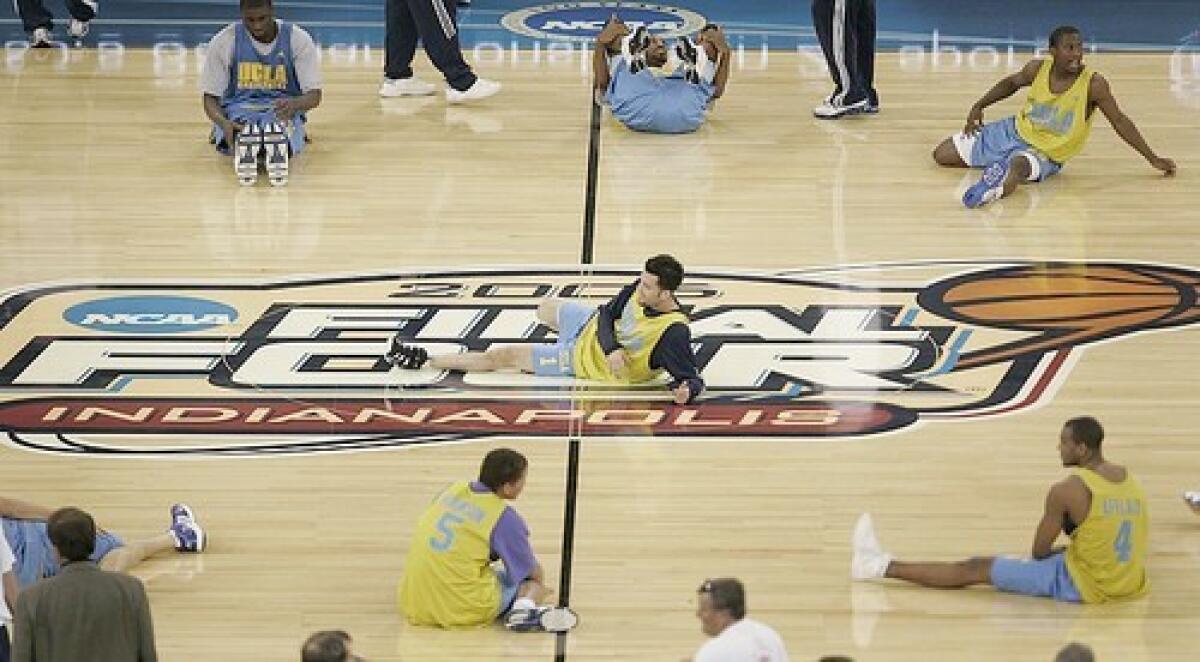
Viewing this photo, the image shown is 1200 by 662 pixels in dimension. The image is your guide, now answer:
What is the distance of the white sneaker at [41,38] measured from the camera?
16.3 metres

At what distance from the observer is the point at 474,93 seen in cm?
1519

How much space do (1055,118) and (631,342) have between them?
3.95m

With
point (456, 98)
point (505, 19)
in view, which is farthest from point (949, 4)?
point (456, 98)

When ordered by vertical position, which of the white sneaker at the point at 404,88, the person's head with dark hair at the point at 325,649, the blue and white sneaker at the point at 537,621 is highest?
the white sneaker at the point at 404,88

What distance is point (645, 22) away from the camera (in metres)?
17.1

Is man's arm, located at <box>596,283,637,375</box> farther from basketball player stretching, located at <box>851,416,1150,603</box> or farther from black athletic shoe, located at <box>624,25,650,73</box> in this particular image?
black athletic shoe, located at <box>624,25,650,73</box>

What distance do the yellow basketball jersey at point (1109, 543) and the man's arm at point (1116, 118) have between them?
4920mm

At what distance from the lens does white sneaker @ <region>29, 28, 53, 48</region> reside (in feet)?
53.5

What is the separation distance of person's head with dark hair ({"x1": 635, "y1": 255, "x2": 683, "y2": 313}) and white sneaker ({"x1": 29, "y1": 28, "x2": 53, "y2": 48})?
7.21 metres

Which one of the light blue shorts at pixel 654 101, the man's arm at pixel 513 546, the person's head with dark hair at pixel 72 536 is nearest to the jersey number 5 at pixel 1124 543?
the man's arm at pixel 513 546

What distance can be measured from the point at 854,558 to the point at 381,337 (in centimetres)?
325

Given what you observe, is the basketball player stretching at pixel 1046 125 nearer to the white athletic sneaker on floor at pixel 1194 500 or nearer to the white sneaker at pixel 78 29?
the white athletic sneaker on floor at pixel 1194 500

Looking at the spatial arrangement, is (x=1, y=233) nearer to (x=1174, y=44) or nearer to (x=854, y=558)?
(x=854, y=558)

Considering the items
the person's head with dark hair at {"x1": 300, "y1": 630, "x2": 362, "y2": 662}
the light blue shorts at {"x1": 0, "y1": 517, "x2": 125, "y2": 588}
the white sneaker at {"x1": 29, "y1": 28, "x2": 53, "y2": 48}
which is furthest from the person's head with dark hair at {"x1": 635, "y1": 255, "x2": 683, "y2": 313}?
the white sneaker at {"x1": 29, "y1": 28, "x2": 53, "y2": 48}
